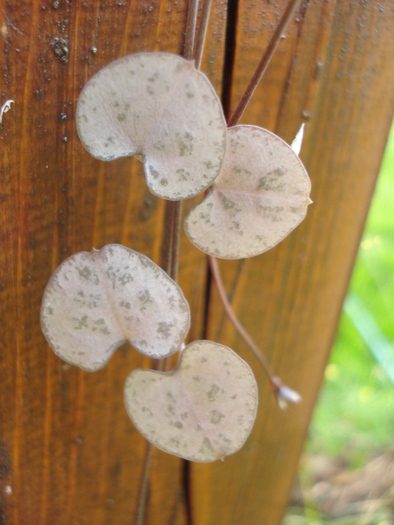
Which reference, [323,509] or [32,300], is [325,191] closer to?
[32,300]

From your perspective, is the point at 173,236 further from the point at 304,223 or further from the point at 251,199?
the point at 304,223

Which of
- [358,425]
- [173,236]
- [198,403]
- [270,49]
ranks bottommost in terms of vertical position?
[358,425]

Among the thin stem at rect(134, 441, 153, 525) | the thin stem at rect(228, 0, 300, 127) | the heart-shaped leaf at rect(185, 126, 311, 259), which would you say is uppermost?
the thin stem at rect(228, 0, 300, 127)

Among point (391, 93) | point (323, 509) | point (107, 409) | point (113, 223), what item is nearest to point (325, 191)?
point (391, 93)

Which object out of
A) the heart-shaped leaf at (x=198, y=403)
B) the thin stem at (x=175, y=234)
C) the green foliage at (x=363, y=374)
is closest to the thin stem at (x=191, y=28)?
the thin stem at (x=175, y=234)

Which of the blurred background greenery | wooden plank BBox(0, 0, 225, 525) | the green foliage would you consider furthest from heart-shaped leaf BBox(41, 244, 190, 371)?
the green foliage

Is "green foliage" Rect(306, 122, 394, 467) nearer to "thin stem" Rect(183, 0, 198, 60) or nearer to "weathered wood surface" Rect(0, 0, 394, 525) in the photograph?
"weathered wood surface" Rect(0, 0, 394, 525)

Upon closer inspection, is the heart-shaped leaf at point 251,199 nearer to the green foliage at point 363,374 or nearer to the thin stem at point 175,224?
the thin stem at point 175,224

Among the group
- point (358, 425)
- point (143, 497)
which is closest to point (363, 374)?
point (358, 425)
